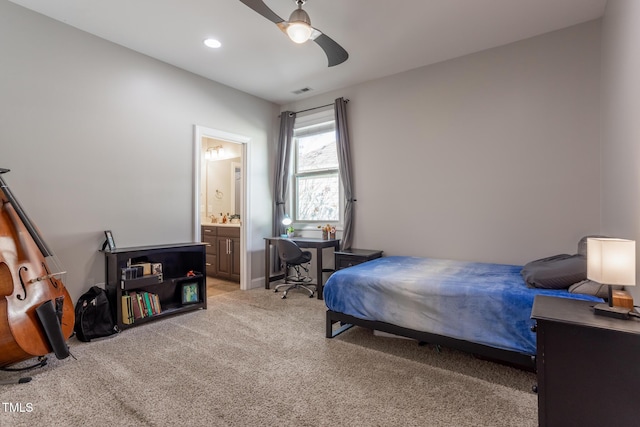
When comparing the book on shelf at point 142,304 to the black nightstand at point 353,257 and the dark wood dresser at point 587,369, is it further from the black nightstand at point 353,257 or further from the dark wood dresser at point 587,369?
the dark wood dresser at point 587,369

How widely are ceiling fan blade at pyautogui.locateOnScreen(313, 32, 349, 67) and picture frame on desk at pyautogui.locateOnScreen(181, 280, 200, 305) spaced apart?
2917mm

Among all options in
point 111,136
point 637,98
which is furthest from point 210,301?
point 637,98

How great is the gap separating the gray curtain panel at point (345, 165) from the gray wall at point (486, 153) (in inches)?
4.5

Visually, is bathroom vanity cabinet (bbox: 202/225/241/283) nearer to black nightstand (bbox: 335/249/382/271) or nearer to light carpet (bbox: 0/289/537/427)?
black nightstand (bbox: 335/249/382/271)

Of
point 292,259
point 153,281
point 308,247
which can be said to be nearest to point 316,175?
point 308,247

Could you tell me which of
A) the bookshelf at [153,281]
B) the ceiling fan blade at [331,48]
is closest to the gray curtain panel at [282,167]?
the bookshelf at [153,281]

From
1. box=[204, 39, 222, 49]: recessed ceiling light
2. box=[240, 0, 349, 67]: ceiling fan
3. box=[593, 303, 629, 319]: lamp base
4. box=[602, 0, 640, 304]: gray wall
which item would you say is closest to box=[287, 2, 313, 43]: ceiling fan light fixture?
box=[240, 0, 349, 67]: ceiling fan

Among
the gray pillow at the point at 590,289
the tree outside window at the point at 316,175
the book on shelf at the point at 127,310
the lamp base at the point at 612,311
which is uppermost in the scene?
the tree outside window at the point at 316,175

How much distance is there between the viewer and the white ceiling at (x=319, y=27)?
106 inches

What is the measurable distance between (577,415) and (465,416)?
0.57 meters

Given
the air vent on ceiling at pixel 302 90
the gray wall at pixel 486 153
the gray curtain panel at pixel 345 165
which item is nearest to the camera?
the gray wall at pixel 486 153

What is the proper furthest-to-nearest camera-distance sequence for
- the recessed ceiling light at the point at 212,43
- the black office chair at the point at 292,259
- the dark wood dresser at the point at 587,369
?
1. the black office chair at the point at 292,259
2. the recessed ceiling light at the point at 212,43
3. the dark wood dresser at the point at 587,369

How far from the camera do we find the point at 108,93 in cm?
322

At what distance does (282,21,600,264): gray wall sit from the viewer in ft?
9.76
